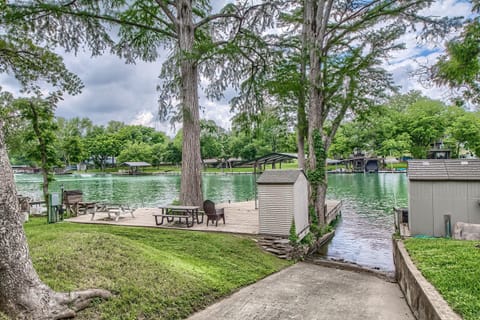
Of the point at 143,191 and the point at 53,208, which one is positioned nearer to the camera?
the point at 53,208

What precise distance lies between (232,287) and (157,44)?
10811mm

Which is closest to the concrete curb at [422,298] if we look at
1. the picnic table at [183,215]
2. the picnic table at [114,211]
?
the picnic table at [183,215]

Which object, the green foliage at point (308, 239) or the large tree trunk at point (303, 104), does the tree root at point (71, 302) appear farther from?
the large tree trunk at point (303, 104)

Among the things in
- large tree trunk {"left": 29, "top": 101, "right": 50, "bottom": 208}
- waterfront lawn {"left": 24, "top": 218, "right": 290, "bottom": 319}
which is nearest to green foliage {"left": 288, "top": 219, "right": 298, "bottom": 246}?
waterfront lawn {"left": 24, "top": 218, "right": 290, "bottom": 319}

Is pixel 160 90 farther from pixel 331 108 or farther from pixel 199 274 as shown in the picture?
pixel 199 274

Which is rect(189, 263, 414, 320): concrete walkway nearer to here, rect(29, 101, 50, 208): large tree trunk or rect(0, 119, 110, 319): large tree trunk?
rect(0, 119, 110, 319): large tree trunk

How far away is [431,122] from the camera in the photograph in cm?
4625

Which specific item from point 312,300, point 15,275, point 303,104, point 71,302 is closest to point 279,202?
point 312,300

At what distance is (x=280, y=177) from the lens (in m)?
7.66

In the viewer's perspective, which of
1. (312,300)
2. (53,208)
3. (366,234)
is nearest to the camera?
(312,300)

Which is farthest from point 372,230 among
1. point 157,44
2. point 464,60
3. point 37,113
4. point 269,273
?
point 37,113

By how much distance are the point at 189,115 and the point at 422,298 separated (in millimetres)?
8592

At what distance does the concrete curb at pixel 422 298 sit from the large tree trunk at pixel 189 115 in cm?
718

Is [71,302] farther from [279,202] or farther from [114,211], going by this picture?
[114,211]
